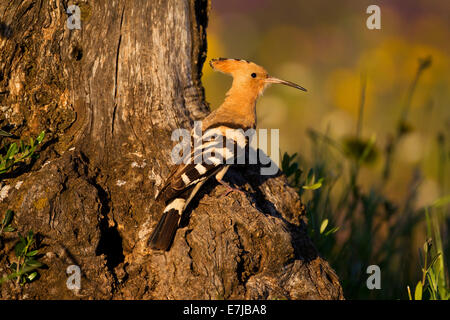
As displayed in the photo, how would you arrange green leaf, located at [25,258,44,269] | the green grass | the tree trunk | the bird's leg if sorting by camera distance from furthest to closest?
the green grass, the bird's leg, the tree trunk, green leaf, located at [25,258,44,269]

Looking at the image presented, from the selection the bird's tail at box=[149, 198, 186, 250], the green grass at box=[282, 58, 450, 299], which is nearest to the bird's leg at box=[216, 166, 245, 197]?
the bird's tail at box=[149, 198, 186, 250]

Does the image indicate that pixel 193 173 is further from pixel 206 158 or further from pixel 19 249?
pixel 19 249

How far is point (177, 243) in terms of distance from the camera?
2.21 meters

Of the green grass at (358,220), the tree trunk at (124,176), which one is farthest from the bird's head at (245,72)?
the green grass at (358,220)

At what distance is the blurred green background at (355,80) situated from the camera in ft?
13.5

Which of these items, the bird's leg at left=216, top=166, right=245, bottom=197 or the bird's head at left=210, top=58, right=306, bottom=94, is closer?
the bird's leg at left=216, top=166, right=245, bottom=197

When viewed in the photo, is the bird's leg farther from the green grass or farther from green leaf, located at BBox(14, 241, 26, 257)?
green leaf, located at BBox(14, 241, 26, 257)

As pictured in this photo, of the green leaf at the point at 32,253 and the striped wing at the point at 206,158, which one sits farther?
the striped wing at the point at 206,158

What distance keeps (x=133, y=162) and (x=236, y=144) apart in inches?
20.4

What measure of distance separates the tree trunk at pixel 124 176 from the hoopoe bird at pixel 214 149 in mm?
65

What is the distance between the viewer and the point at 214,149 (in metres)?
2.59

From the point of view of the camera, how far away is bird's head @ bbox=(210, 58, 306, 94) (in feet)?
10.2

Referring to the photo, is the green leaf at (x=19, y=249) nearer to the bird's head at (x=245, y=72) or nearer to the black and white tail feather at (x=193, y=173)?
the black and white tail feather at (x=193, y=173)

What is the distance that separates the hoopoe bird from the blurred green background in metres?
0.54
